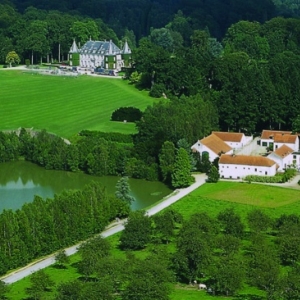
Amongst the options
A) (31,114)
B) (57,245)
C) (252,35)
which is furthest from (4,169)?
(252,35)

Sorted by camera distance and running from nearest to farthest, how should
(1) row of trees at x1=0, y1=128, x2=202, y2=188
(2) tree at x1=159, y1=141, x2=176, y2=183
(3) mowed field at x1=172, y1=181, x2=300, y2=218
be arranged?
(3) mowed field at x1=172, y1=181, x2=300, y2=218
(1) row of trees at x1=0, y1=128, x2=202, y2=188
(2) tree at x1=159, y1=141, x2=176, y2=183

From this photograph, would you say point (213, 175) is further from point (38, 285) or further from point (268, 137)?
point (38, 285)

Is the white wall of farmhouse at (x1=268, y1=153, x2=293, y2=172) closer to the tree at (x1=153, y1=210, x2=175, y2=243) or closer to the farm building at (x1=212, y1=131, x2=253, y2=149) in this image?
the farm building at (x1=212, y1=131, x2=253, y2=149)

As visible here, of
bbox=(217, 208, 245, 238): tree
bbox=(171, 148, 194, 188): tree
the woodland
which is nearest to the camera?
the woodland

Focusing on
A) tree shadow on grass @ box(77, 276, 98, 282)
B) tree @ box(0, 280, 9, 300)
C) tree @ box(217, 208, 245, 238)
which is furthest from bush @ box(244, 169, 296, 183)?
tree @ box(0, 280, 9, 300)

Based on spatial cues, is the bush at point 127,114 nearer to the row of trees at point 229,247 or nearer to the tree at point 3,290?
the row of trees at point 229,247

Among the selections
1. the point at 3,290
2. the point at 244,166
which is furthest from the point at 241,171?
the point at 3,290
